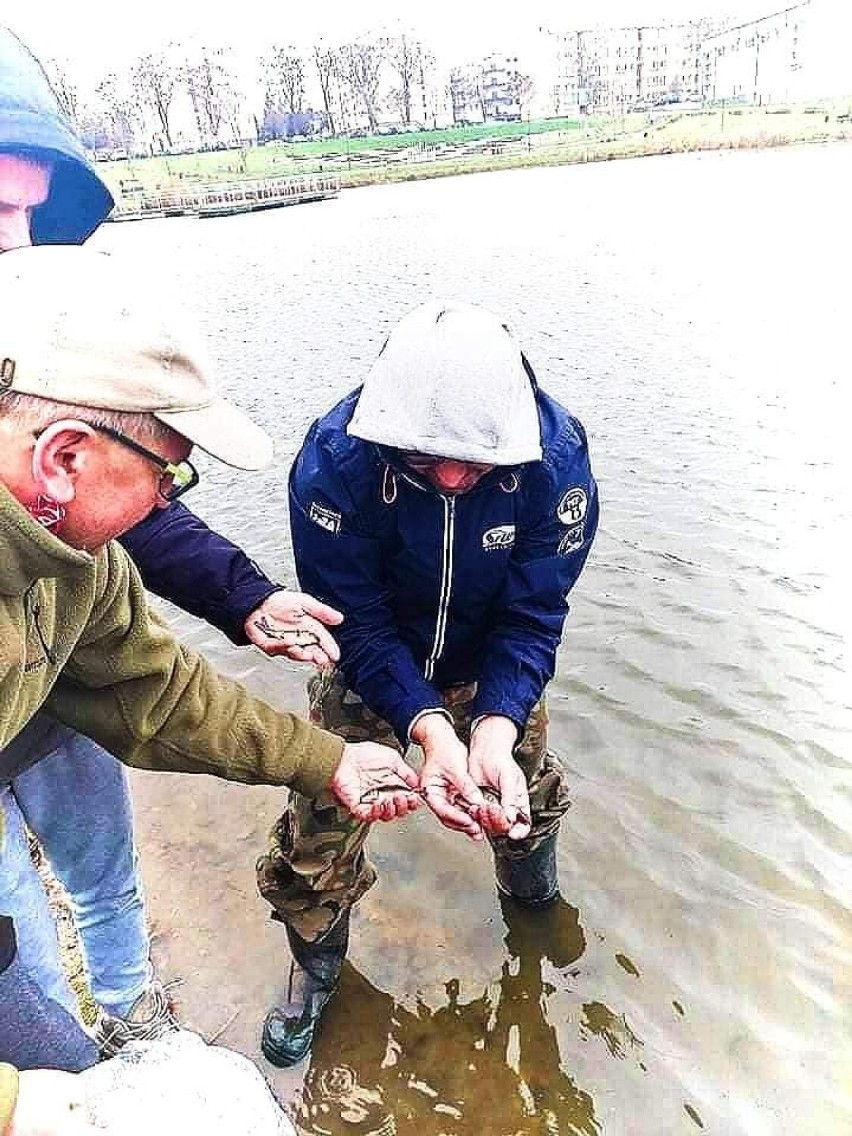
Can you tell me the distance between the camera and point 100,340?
1.46m

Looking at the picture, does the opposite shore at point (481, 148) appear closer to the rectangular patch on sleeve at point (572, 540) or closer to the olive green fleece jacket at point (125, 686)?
the rectangular patch on sleeve at point (572, 540)

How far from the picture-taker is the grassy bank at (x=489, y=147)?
1834 inches

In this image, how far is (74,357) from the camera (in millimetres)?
1442

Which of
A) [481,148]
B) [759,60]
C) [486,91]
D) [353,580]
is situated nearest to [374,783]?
[353,580]

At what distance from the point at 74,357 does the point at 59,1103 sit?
1.06m

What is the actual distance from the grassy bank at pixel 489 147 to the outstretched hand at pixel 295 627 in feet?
147

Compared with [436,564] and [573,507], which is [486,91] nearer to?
[573,507]

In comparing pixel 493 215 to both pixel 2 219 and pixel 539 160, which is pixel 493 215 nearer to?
pixel 539 160

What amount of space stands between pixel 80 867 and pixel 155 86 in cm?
8454

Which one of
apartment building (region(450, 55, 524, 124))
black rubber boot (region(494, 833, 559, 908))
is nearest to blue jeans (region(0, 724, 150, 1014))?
black rubber boot (region(494, 833, 559, 908))

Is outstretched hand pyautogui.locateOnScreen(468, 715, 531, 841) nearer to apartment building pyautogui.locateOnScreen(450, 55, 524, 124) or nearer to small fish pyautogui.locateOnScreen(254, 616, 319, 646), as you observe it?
small fish pyautogui.locateOnScreen(254, 616, 319, 646)

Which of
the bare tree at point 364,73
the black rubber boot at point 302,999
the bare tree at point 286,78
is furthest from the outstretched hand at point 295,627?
the bare tree at point 286,78

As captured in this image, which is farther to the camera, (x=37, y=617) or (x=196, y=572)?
(x=196, y=572)

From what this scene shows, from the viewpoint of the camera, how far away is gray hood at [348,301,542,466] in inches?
90.4
